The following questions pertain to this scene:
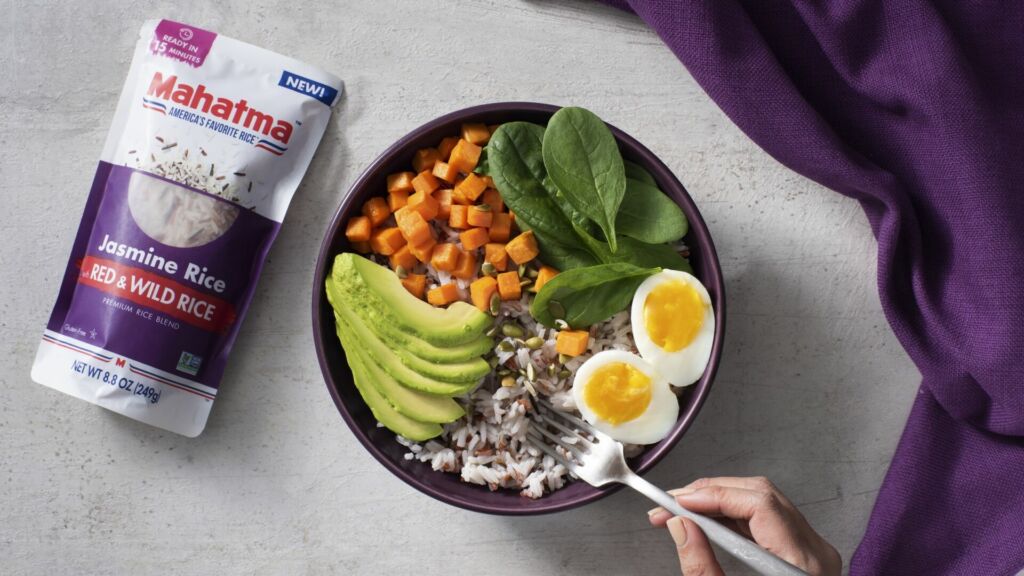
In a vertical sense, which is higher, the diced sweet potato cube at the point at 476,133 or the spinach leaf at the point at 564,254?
the diced sweet potato cube at the point at 476,133

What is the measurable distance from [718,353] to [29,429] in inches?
64.8

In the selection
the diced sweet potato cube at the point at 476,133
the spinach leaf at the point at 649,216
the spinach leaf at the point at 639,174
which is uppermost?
the spinach leaf at the point at 639,174

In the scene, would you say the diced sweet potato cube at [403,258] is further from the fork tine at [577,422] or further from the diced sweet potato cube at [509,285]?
the fork tine at [577,422]

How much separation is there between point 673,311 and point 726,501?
405 mm

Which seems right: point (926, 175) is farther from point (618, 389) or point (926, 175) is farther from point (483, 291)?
point (483, 291)

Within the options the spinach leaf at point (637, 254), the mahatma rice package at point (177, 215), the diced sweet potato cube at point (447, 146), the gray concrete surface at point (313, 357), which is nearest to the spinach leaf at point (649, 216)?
the spinach leaf at point (637, 254)

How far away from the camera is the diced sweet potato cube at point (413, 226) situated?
1695 mm

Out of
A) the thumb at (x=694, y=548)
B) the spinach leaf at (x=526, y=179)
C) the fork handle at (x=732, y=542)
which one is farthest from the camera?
the spinach leaf at (x=526, y=179)

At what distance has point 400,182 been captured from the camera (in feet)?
5.75

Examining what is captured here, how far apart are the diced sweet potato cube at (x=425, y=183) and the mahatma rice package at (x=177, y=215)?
1.08 feet

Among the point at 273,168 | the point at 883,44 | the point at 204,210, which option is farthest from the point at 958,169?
the point at 204,210

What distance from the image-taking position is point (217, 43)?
1894mm

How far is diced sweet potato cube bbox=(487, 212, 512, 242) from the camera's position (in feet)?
5.69

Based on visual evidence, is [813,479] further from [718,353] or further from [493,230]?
[493,230]
